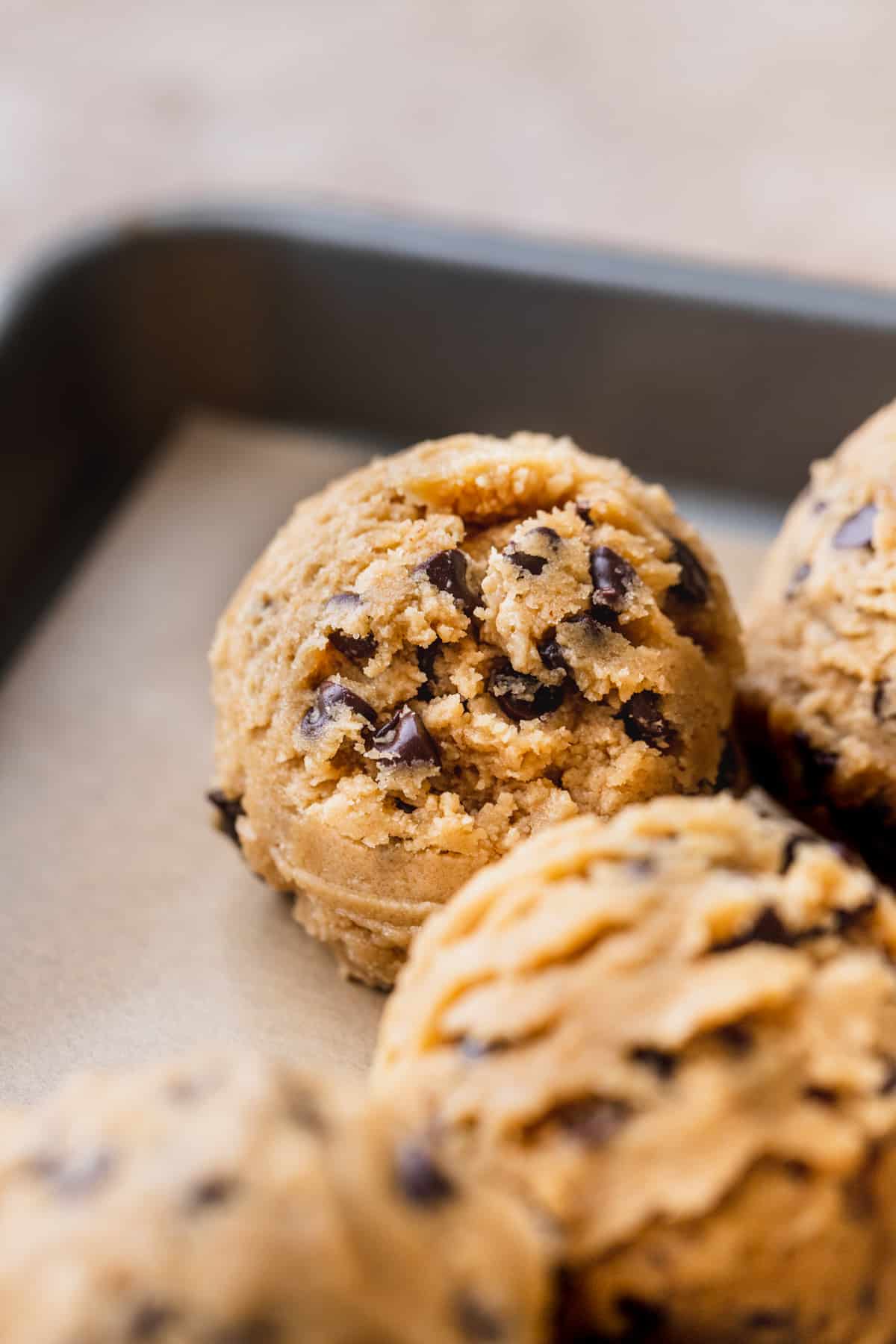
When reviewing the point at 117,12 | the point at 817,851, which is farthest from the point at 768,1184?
the point at 117,12

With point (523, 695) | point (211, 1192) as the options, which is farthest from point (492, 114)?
point (211, 1192)

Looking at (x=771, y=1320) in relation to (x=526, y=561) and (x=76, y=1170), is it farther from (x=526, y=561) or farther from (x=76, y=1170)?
(x=526, y=561)

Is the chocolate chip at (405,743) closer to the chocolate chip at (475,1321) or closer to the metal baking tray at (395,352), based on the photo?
the chocolate chip at (475,1321)

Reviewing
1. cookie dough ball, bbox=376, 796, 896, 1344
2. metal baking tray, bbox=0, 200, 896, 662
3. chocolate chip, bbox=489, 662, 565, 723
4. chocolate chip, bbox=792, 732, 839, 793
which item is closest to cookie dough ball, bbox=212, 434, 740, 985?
chocolate chip, bbox=489, 662, 565, 723

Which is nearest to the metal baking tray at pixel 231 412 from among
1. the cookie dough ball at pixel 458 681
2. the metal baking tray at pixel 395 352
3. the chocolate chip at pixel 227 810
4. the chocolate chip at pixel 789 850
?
the metal baking tray at pixel 395 352

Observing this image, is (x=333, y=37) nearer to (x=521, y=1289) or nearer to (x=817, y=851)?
(x=817, y=851)

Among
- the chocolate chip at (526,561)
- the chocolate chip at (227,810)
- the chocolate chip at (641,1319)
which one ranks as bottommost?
the chocolate chip at (227,810)

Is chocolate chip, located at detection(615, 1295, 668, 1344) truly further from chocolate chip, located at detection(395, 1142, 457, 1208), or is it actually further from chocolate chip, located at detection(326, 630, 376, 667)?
chocolate chip, located at detection(326, 630, 376, 667)
